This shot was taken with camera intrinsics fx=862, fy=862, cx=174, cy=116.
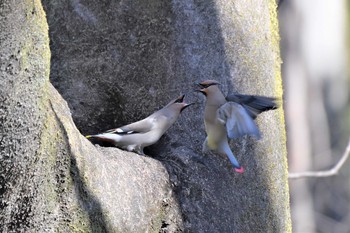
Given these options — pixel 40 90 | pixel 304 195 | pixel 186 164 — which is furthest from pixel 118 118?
pixel 304 195

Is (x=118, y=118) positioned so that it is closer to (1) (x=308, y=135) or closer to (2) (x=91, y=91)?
(2) (x=91, y=91)

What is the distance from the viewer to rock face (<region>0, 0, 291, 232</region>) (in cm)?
237

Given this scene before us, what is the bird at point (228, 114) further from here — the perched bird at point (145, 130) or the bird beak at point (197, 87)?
the perched bird at point (145, 130)

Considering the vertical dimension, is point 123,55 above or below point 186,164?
above

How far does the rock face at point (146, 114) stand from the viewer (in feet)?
7.79

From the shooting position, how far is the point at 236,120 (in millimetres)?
3025

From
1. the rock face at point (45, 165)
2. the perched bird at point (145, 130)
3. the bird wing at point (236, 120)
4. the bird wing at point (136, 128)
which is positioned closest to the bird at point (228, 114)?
the bird wing at point (236, 120)

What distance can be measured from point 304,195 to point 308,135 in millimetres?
1104

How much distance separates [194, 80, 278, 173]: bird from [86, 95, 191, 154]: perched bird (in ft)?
0.37

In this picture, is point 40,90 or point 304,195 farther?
point 304,195

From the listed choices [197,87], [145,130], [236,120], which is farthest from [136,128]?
[236,120]

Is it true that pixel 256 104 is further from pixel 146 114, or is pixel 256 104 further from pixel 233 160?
pixel 146 114

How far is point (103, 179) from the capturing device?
2.54m

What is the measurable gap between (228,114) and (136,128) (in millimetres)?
349
